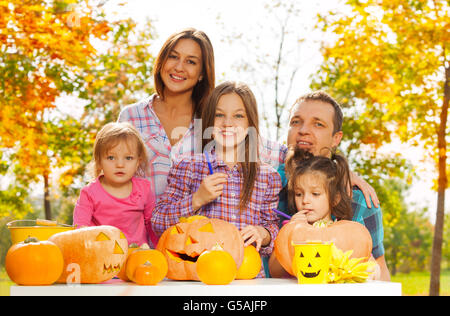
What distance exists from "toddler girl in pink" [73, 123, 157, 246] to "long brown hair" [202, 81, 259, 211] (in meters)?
0.56

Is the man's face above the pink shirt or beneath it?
above

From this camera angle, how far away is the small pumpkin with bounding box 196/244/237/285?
1.95 metres

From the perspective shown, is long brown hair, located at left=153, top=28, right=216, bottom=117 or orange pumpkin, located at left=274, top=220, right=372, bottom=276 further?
long brown hair, located at left=153, top=28, right=216, bottom=117

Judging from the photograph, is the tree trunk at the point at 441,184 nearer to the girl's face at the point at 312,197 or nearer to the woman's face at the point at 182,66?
the woman's face at the point at 182,66

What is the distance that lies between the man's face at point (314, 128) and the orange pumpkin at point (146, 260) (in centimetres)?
159

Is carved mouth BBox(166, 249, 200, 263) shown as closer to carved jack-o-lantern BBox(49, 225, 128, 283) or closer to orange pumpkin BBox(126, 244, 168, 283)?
orange pumpkin BBox(126, 244, 168, 283)

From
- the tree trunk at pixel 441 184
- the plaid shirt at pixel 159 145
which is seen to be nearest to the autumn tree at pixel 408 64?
the tree trunk at pixel 441 184

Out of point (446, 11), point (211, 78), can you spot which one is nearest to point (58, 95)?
point (211, 78)

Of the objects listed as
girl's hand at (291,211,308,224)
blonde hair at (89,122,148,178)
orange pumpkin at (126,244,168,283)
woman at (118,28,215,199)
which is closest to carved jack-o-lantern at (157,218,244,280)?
orange pumpkin at (126,244,168,283)

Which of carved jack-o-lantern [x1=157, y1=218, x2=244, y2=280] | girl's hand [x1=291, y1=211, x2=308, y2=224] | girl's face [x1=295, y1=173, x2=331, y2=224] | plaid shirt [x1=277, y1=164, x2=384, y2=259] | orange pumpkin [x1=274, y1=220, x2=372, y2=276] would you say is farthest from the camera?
plaid shirt [x1=277, y1=164, x2=384, y2=259]

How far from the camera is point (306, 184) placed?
9.37 feet

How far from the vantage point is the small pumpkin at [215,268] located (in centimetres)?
195

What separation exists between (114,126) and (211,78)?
34.0 inches
